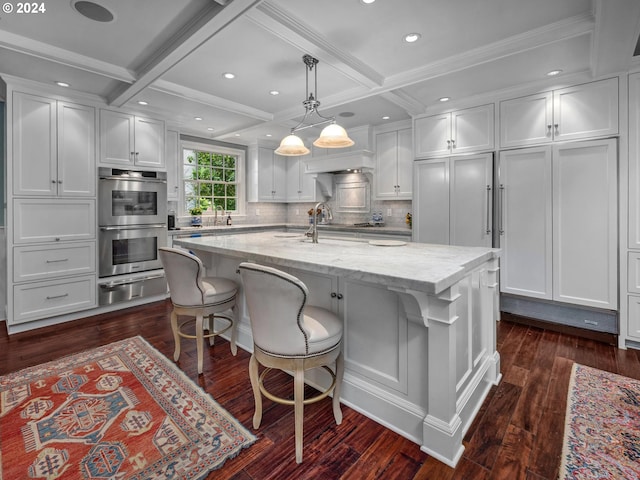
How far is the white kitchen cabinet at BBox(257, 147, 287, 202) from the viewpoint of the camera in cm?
591

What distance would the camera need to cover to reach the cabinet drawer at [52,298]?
3.29 m

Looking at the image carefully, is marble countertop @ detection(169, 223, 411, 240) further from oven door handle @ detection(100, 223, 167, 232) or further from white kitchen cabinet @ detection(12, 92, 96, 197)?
white kitchen cabinet @ detection(12, 92, 96, 197)

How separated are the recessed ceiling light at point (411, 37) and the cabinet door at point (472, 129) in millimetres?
1516

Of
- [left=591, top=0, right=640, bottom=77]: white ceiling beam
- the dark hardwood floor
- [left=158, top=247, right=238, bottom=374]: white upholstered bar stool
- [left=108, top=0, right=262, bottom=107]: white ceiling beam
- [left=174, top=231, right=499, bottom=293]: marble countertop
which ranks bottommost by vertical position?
the dark hardwood floor

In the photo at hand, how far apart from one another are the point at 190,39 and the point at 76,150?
2.22 metres

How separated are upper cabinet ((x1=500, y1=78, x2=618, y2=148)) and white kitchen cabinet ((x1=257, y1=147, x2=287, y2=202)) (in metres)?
3.88

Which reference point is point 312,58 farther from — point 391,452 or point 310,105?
point 391,452

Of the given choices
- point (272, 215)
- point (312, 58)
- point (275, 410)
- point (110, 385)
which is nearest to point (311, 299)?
point (275, 410)

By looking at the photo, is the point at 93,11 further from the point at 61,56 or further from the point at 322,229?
the point at 322,229

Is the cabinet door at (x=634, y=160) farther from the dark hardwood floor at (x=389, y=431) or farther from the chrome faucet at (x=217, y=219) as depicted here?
the chrome faucet at (x=217, y=219)

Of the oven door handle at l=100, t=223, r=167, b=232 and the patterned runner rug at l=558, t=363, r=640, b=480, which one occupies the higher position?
the oven door handle at l=100, t=223, r=167, b=232

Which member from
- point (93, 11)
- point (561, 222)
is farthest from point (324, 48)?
point (561, 222)

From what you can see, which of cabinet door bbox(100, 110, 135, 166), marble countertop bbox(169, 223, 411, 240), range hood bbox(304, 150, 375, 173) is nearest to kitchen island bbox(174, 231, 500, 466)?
marble countertop bbox(169, 223, 411, 240)

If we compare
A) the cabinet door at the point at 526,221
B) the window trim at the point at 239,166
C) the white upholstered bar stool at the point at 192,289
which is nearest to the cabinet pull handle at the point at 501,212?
the cabinet door at the point at 526,221
